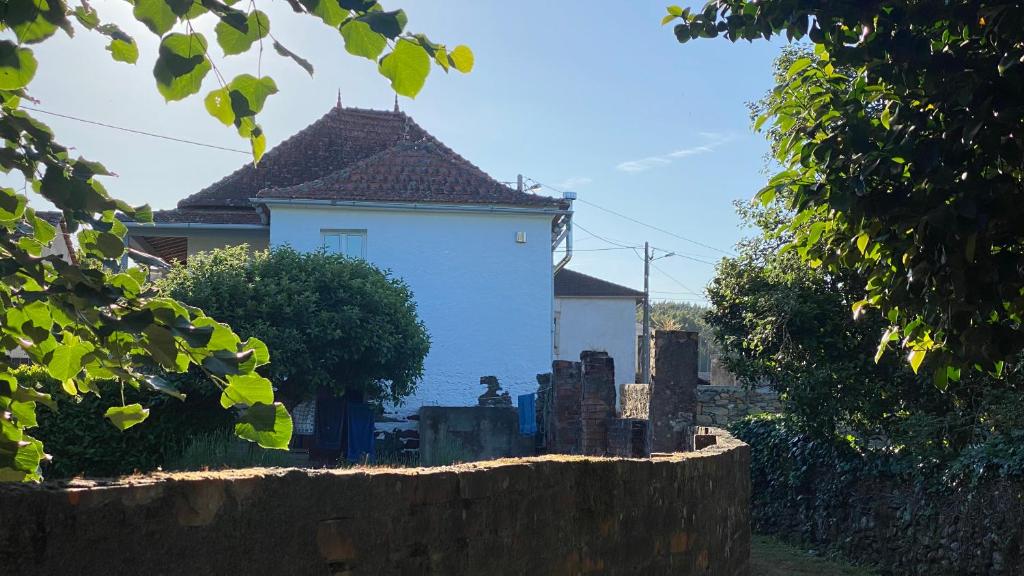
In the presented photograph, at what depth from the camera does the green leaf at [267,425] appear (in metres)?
3.02

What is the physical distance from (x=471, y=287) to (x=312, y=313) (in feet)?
20.7

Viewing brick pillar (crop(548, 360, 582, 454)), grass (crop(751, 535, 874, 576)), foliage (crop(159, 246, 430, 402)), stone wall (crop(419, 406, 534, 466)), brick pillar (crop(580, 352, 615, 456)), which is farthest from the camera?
stone wall (crop(419, 406, 534, 466))

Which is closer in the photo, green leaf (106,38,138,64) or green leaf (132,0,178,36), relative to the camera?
green leaf (132,0,178,36)

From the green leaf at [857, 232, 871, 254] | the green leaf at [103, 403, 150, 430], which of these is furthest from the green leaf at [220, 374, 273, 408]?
the green leaf at [857, 232, 871, 254]

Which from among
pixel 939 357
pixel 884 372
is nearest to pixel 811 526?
pixel 884 372

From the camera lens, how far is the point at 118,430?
12.7 m

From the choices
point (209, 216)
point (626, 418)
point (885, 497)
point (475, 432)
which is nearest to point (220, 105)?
point (885, 497)

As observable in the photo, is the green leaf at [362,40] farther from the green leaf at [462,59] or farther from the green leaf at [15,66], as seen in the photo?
the green leaf at [15,66]

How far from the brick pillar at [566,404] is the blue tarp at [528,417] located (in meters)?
2.68

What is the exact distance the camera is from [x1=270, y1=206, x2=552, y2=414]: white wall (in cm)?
2152

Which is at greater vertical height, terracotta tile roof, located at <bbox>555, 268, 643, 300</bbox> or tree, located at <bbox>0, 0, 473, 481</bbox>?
terracotta tile roof, located at <bbox>555, 268, 643, 300</bbox>

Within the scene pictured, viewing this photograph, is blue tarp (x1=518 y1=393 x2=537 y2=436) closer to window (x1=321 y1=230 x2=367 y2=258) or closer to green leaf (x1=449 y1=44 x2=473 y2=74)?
window (x1=321 y1=230 x2=367 y2=258)

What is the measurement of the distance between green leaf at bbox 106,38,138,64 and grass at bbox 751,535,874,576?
8.81 meters

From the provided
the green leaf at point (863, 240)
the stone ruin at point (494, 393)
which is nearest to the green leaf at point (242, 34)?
the green leaf at point (863, 240)
